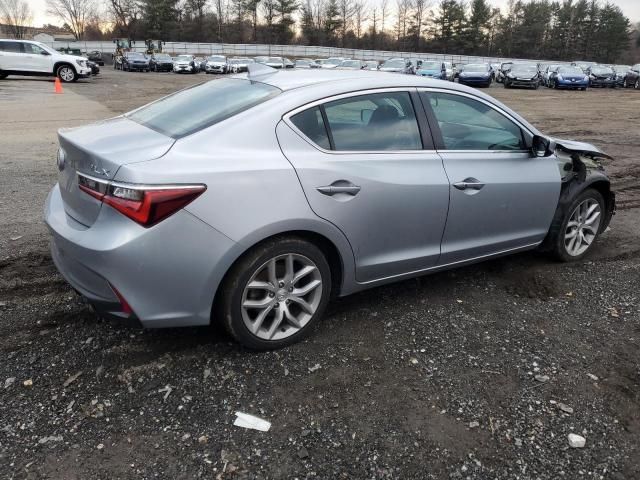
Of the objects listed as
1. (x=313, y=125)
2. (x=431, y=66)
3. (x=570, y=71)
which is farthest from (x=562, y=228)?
(x=570, y=71)

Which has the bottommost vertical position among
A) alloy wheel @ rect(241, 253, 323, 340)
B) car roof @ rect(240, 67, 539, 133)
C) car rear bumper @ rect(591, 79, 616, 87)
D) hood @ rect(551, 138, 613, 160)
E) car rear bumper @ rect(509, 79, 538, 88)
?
alloy wheel @ rect(241, 253, 323, 340)

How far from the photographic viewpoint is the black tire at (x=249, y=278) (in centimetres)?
289

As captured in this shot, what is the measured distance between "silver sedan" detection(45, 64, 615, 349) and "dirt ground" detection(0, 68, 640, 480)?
0.32 m

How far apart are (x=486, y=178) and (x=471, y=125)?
0.43 metres

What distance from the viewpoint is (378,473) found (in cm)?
237

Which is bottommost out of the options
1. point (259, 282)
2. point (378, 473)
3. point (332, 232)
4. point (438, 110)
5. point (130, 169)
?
point (378, 473)

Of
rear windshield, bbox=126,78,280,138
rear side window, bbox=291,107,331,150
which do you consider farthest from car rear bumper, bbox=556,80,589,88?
rear side window, bbox=291,107,331,150

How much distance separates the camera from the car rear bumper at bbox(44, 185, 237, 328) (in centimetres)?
262

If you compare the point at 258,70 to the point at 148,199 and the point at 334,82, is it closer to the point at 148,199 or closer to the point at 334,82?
the point at 334,82

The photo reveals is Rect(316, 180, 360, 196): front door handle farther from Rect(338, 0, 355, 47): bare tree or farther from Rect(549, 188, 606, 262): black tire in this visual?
Rect(338, 0, 355, 47): bare tree

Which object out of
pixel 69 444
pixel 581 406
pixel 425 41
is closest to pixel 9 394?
pixel 69 444

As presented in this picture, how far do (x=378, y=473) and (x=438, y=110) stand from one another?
2.40 meters

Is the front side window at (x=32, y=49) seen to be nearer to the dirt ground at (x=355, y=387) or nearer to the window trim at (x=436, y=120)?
the dirt ground at (x=355, y=387)

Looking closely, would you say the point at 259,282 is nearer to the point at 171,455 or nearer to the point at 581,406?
the point at 171,455
